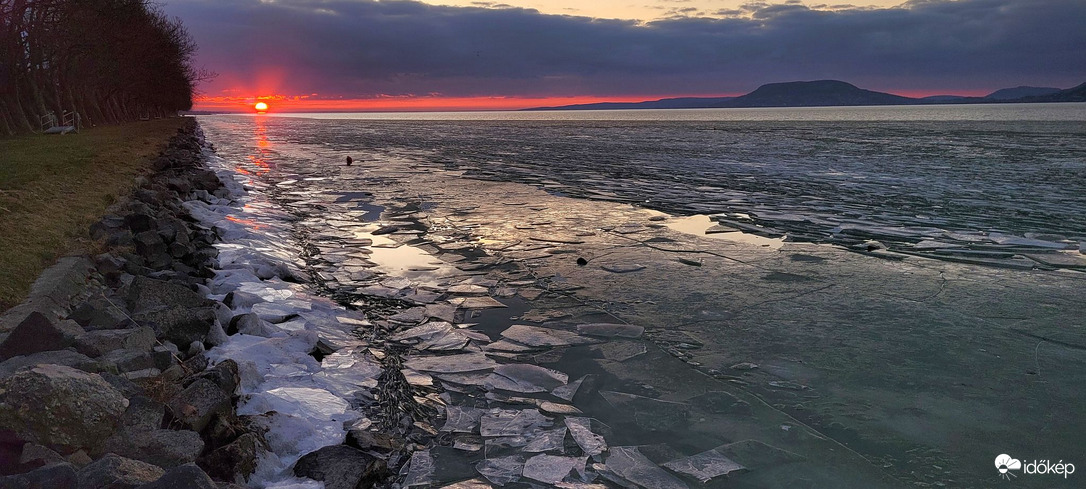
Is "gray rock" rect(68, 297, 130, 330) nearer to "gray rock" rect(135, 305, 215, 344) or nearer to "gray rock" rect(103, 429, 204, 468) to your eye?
"gray rock" rect(135, 305, 215, 344)

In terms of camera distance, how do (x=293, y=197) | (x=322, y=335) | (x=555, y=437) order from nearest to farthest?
(x=555, y=437) < (x=322, y=335) < (x=293, y=197)

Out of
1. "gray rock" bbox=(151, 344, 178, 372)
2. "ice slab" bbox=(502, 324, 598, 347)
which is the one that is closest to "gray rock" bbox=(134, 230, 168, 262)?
"gray rock" bbox=(151, 344, 178, 372)

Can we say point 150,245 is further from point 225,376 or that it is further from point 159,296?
point 225,376

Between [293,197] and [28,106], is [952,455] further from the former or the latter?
[28,106]

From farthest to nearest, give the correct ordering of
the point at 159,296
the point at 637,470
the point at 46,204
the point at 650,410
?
the point at 46,204, the point at 159,296, the point at 650,410, the point at 637,470

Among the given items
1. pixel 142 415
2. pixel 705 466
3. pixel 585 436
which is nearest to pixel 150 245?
pixel 142 415

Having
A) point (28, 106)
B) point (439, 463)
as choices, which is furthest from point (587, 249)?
point (28, 106)

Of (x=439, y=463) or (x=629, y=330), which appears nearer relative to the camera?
(x=439, y=463)

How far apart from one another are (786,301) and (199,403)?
439 cm

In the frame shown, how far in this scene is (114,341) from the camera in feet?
11.7

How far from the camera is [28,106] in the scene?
25.8 metres

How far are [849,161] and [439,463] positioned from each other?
18.4 meters

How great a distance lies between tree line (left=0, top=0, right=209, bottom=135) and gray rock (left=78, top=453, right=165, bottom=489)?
22705 millimetres

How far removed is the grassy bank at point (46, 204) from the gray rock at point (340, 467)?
2468 mm
